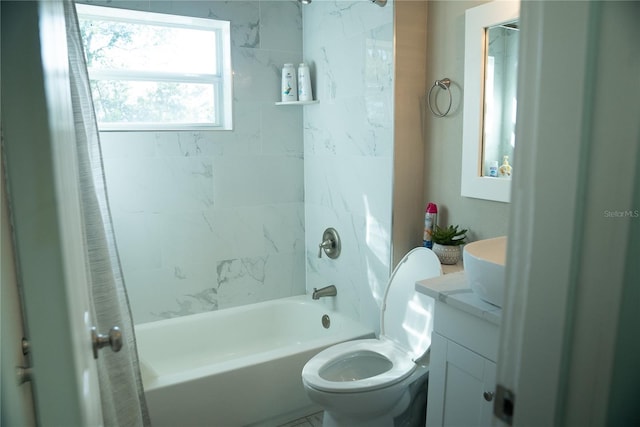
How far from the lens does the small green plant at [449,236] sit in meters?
2.13

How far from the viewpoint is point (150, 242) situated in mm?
2740

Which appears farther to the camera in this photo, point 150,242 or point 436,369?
point 150,242

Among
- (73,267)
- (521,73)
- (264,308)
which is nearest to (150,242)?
(264,308)

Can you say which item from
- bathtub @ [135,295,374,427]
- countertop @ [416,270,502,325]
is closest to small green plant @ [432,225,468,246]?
countertop @ [416,270,502,325]

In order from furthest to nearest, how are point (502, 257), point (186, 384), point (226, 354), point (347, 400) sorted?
point (226, 354) → point (186, 384) → point (347, 400) → point (502, 257)

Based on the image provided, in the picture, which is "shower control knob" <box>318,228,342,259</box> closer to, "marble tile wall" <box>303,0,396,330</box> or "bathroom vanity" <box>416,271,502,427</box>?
"marble tile wall" <box>303,0,396,330</box>

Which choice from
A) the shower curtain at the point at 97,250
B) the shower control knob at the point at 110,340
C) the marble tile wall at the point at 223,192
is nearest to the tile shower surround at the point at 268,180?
the marble tile wall at the point at 223,192

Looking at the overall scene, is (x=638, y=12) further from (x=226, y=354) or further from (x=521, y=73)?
(x=226, y=354)

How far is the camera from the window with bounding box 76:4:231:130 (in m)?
2.61

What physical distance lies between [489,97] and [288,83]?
51.0 inches

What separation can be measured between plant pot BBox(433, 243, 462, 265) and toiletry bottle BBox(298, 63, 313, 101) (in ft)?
4.20

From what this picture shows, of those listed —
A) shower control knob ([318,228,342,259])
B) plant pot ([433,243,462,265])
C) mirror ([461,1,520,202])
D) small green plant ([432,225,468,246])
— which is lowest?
shower control knob ([318,228,342,259])

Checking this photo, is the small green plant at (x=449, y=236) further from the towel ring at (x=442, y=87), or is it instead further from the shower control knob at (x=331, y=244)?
the shower control knob at (x=331, y=244)

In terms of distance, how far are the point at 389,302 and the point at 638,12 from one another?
5.77ft
